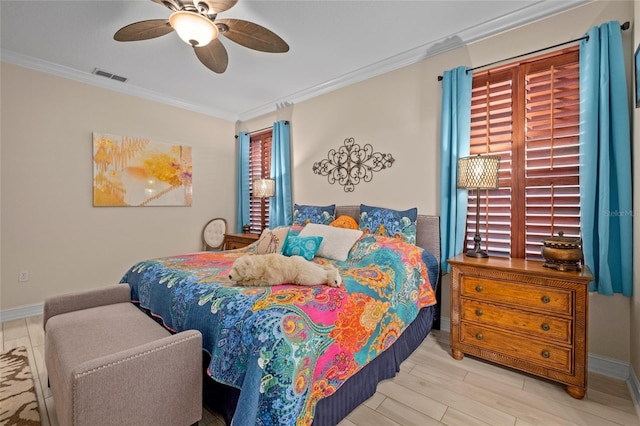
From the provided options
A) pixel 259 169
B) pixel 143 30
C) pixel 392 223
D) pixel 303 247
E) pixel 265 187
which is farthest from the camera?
pixel 259 169

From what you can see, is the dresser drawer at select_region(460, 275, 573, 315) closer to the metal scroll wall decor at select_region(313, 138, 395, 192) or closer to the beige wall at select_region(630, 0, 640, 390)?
the beige wall at select_region(630, 0, 640, 390)

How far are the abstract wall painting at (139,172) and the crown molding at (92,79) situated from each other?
2.00 ft

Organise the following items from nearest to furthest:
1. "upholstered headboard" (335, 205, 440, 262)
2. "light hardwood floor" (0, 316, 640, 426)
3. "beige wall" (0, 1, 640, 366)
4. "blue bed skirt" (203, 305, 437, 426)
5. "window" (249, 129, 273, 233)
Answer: "blue bed skirt" (203, 305, 437, 426), "light hardwood floor" (0, 316, 640, 426), "upholstered headboard" (335, 205, 440, 262), "beige wall" (0, 1, 640, 366), "window" (249, 129, 273, 233)

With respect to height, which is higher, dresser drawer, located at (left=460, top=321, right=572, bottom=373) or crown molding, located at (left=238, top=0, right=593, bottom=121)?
crown molding, located at (left=238, top=0, right=593, bottom=121)

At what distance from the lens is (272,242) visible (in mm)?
2676

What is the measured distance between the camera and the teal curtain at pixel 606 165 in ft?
6.35

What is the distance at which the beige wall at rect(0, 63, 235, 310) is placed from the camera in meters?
3.08

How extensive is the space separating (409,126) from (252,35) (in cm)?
176

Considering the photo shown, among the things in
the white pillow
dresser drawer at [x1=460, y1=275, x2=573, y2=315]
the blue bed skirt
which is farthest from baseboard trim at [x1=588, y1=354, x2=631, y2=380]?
the white pillow

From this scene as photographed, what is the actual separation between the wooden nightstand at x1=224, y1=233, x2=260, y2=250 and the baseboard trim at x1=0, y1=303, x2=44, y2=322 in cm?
219

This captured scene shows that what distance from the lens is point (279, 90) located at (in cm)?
392

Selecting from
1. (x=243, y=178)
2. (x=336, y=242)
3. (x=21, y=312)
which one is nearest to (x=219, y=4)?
(x=336, y=242)

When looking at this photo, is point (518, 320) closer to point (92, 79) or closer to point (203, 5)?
point (203, 5)

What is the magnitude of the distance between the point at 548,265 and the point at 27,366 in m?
3.84
